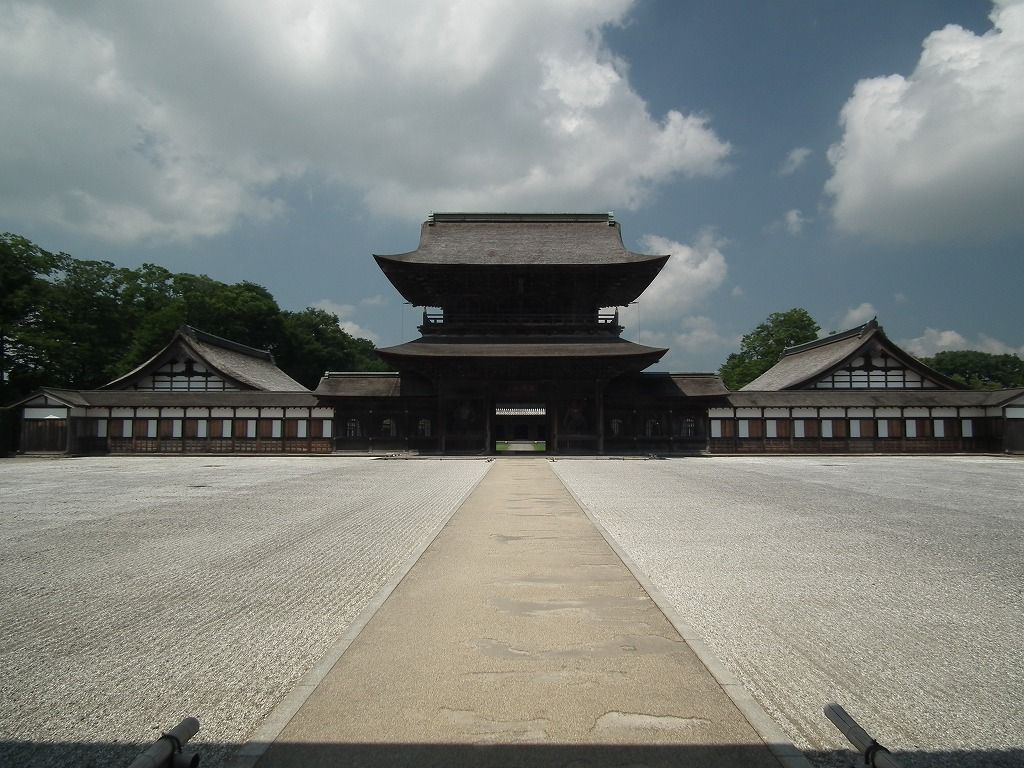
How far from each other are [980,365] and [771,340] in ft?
169

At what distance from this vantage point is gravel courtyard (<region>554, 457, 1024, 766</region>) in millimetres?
3574

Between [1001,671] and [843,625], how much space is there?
1.10 metres

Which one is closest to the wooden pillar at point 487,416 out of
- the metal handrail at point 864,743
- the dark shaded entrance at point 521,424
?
the dark shaded entrance at point 521,424

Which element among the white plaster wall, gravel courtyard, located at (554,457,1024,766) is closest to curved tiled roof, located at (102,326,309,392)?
the white plaster wall

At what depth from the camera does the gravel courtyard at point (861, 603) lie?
3574mm

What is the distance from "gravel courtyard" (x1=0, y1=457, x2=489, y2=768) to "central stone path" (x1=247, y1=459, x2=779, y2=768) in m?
0.50

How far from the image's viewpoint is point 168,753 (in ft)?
8.64

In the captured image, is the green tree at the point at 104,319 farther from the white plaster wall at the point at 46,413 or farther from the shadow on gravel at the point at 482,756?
the shadow on gravel at the point at 482,756

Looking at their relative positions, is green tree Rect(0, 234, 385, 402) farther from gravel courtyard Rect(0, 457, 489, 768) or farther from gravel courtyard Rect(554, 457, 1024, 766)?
gravel courtyard Rect(554, 457, 1024, 766)

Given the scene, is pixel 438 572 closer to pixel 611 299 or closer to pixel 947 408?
pixel 611 299

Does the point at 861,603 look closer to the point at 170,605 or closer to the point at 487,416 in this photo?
the point at 170,605

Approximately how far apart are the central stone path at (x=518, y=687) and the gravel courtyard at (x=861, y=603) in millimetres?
508

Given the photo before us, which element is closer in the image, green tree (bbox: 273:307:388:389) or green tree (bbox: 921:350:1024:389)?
green tree (bbox: 273:307:388:389)

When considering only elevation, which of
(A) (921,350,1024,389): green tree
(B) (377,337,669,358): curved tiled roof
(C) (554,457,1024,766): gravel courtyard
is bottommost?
(C) (554,457,1024,766): gravel courtyard
